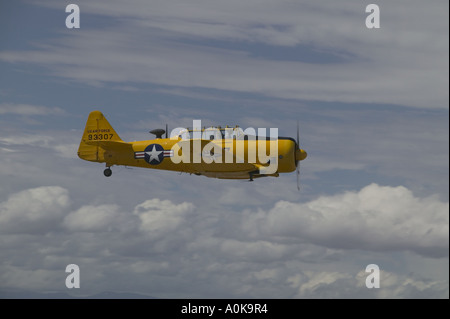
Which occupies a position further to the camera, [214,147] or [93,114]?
[93,114]

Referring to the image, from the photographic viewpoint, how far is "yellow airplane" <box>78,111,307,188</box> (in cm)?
3962

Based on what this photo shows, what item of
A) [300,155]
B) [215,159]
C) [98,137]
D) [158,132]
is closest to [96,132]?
[98,137]

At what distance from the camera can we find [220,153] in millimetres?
39500

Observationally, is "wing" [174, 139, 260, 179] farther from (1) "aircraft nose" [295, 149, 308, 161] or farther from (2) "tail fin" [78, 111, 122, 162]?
(2) "tail fin" [78, 111, 122, 162]

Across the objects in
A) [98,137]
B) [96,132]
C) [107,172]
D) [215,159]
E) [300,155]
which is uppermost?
[96,132]

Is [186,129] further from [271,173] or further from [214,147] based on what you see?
[271,173]

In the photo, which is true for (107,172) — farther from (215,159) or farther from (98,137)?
(215,159)

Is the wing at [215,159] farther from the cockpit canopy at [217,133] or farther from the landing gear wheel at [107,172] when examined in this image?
the landing gear wheel at [107,172]

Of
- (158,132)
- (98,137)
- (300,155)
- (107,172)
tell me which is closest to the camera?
(300,155)
